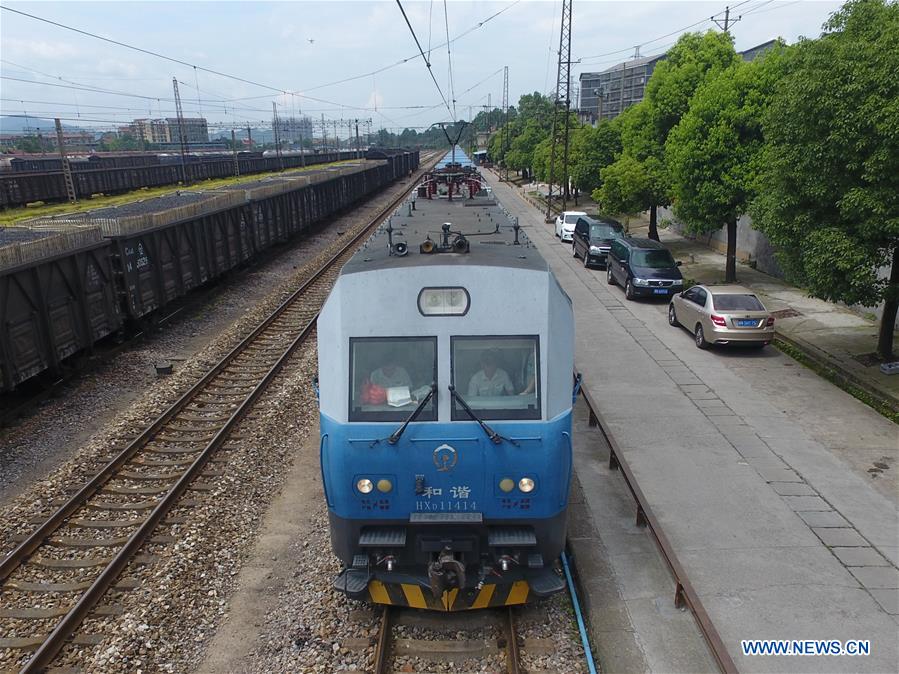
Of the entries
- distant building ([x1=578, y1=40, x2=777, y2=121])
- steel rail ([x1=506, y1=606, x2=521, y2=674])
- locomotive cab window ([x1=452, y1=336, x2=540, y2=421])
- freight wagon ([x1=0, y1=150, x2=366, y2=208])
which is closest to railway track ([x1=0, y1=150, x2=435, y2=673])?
steel rail ([x1=506, y1=606, x2=521, y2=674])

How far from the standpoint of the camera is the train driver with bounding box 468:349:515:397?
590cm

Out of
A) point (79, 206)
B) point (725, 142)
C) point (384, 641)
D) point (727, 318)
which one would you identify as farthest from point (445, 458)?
point (79, 206)

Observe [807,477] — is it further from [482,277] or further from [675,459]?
[482,277]

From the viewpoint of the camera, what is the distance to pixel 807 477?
9.87 metres

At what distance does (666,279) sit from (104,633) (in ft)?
61.1

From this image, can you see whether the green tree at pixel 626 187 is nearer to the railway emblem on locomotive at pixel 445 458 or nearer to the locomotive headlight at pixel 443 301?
the locomotive headlight at pixel 443 301

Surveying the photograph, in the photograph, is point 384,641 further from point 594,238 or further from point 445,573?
point 594,238

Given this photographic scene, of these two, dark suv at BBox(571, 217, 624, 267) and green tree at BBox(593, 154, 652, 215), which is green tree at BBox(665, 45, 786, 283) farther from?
green tree at BBox(593, 154, 652, 215)

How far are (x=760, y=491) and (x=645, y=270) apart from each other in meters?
12.9

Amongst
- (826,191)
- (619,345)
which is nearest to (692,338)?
(619,345)

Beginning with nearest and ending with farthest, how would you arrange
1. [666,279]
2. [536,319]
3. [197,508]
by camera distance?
1. [536,319]
2. [197,508]
3. [666,279]

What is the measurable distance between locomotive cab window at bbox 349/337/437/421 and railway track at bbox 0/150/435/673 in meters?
3.77

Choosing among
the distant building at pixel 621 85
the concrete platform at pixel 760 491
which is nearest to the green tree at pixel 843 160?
the concrete platform at pixel 760 491

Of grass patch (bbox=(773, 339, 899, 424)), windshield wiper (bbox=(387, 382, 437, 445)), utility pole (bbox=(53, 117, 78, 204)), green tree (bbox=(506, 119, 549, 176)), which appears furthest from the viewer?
green tree (bbox=(506, 119, 549, 176))
